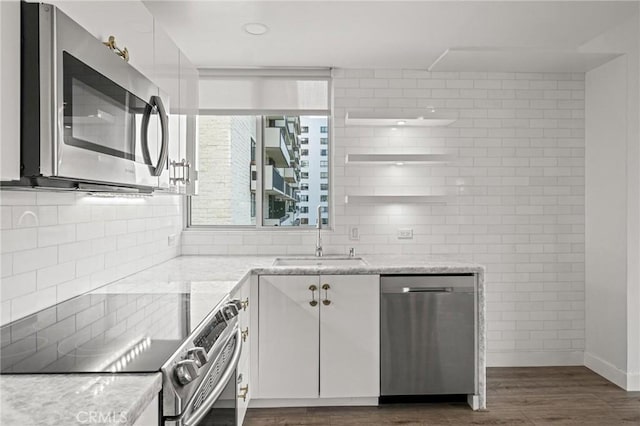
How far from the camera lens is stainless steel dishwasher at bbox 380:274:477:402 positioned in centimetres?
305

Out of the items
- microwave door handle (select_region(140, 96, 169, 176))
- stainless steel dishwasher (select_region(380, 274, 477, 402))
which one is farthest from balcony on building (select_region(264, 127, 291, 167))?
microwave door handle (select_region(140, 96, 169, 176))

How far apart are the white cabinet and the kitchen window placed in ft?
3.30

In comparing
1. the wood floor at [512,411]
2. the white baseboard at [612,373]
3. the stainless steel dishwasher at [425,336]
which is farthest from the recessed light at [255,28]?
the white baseboard at [612,373]

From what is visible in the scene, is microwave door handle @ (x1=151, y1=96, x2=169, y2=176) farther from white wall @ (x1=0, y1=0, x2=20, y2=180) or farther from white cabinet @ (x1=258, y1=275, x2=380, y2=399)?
white cabinet @ (x1=258, y1=275, x2=380, y2=399)

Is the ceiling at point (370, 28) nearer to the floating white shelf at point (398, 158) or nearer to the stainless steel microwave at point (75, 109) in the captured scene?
the floating white shelf at point (398, 158)

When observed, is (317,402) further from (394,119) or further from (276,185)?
(394,119)

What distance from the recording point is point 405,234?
384 cm

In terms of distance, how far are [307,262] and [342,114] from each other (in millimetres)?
1231

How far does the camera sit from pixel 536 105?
3881mm

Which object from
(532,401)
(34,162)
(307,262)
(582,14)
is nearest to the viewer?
(34,162)

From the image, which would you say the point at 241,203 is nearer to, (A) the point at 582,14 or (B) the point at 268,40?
(B) the point at 268,40

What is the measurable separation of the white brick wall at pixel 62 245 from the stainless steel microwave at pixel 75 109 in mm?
387

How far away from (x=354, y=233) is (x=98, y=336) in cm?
260

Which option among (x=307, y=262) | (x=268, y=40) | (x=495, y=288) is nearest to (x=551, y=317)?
(x=495, y=288)
